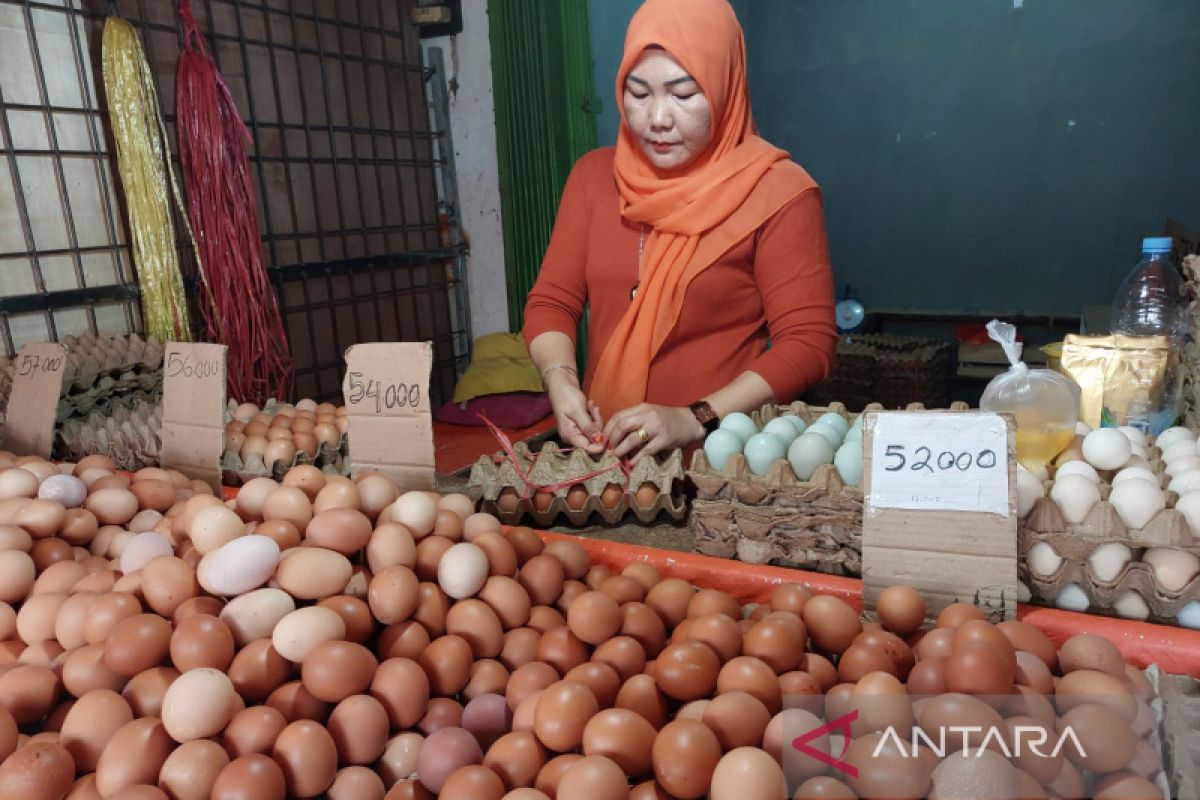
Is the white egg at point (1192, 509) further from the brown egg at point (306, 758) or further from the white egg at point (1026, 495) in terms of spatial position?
the brown egg at point (306, 758)

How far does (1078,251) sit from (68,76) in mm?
4964

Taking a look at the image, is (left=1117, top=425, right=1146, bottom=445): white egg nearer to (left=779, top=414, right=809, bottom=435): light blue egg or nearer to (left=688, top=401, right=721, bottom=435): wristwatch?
(left=779, top=414, right=809, bottom=435): light blue egg

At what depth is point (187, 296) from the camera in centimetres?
275

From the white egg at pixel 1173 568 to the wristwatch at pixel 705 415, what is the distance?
0.83 metres

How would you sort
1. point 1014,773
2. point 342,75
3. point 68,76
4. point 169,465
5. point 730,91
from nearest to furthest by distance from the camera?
point 1014,773 → point 169,465 → point 730,91 → point 68,76 → point 342,75

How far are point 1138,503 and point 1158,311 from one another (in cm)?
152

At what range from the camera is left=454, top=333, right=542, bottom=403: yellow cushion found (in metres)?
3.38

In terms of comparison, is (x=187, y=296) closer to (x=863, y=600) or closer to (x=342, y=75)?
(x=342, y=75)

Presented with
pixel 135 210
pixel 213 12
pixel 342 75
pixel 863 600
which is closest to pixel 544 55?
pixel 342 75

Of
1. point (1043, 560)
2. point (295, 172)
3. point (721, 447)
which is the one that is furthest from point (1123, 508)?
point (295, 172)

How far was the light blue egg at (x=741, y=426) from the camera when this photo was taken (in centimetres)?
142

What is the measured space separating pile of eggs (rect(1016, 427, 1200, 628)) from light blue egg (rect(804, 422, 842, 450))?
320mm

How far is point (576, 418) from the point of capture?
1.71m

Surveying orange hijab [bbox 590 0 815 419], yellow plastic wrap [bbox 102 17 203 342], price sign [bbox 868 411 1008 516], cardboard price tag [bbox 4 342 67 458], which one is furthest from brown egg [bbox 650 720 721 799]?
yellow plastic wrap [bbox 102 17 203 342]
